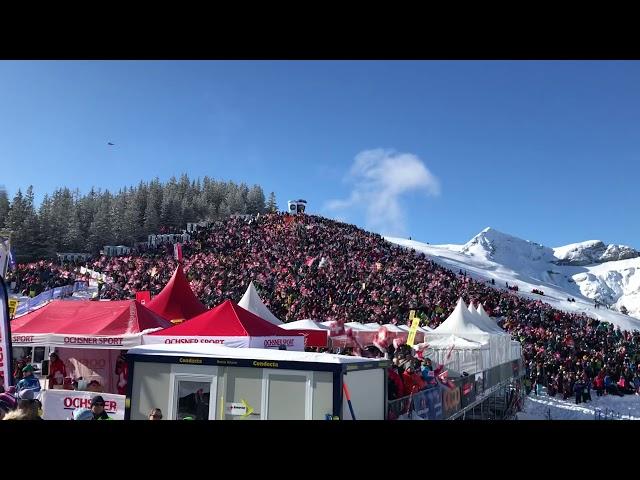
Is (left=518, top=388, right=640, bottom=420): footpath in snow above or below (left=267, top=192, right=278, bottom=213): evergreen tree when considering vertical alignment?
below

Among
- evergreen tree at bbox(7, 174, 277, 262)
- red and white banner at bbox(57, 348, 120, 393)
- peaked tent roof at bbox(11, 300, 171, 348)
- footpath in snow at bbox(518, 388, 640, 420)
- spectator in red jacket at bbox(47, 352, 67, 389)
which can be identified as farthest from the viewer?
evergreen tree at bbox(7, 174, 277, 262)

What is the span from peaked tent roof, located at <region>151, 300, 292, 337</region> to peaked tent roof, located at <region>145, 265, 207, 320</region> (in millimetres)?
5533

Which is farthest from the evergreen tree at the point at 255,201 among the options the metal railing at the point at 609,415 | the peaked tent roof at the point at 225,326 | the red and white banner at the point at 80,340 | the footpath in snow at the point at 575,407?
the peaked tent roof at the point at 225,326

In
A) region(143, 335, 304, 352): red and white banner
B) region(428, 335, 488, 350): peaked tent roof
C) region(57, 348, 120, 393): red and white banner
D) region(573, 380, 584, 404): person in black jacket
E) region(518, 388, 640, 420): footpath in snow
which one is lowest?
region(518, 388, 640, 420): footpath in snow

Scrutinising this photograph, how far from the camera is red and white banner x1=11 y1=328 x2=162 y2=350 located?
12.3 m

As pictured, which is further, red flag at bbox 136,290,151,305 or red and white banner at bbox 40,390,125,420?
red flag at bbox 136,290,151,305

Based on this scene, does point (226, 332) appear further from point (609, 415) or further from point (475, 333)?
point (609, 415)

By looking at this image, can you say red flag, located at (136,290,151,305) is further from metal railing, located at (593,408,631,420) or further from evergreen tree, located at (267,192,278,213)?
evergreen tree, located at (267,192,278,213)

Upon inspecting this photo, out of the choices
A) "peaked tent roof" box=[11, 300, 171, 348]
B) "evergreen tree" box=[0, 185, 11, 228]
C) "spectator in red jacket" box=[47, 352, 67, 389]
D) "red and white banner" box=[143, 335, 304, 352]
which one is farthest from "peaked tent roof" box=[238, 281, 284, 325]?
"evergreen tree" box=[0, 185, 11, 228]

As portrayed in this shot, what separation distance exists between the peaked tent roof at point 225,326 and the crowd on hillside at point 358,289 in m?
13.1

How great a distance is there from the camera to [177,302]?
17.8 m

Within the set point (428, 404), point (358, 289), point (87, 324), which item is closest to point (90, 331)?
point (87, 324)

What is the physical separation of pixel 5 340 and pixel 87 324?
6290mm

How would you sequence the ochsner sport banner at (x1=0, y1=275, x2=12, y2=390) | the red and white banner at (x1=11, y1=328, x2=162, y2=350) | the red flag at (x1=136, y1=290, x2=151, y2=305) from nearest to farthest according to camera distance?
the ochsner sport banner at (x1=0, y1=275, x2=12, y2=390) → the red and white banner at (x1=11, y1=328, x2=162, y2=350) → the red flag at (x1=136, y1=290, x2=151, y2=305)
